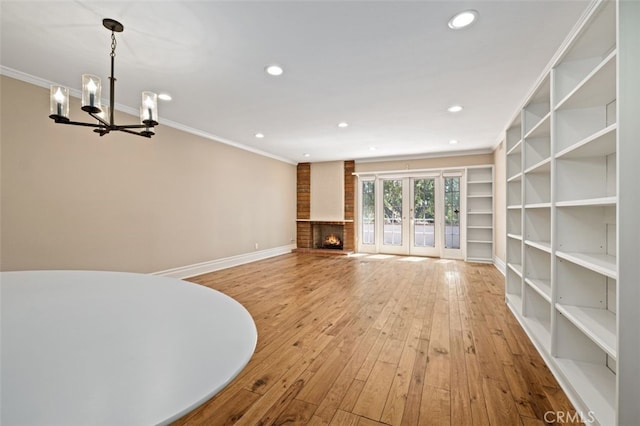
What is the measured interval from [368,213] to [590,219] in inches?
211

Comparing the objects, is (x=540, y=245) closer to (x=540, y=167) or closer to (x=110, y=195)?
(x=540, y=167)

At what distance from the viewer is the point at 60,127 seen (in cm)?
310

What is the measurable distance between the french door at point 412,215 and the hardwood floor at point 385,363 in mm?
2563

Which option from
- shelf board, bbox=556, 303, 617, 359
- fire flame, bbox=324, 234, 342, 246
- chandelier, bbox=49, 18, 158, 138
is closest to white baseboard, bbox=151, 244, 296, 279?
fire flame, bbox=324, 234, 342, 246

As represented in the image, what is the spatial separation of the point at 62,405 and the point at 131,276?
37.3 inches

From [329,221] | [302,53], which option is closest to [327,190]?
[329,221]

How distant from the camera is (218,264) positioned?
16.6ft

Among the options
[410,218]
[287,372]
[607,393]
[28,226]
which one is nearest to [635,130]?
[607,393]

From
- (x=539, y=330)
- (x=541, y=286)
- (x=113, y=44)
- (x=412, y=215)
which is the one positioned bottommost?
(x=539, y=330)

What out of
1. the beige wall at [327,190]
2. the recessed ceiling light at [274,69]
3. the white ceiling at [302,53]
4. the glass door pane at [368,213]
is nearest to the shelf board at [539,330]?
the white ceiling at [302,53]

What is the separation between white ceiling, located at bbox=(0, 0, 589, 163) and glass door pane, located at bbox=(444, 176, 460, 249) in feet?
8.04

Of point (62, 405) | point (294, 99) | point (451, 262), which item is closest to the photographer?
point (62, 405)

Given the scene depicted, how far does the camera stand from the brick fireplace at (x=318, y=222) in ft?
24.0

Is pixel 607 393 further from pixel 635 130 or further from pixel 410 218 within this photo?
pixel 410 218
